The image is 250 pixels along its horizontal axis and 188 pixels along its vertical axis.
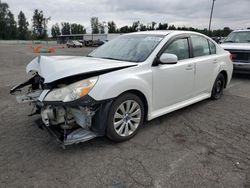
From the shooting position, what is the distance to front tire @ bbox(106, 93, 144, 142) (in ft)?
10.3

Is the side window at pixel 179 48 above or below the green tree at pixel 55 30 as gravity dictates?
below

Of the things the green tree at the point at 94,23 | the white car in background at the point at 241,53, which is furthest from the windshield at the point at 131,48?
the green tree at the point at 94,23

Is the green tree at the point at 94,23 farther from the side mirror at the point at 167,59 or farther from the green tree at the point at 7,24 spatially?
the side mirror at the point at 167,59

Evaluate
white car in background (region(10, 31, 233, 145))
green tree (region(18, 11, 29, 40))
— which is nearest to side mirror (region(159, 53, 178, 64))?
white car in background (region(10, 31, 233, 145))

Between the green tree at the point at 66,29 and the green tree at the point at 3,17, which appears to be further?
the green tree at the point at 66,29

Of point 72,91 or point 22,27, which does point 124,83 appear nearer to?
point 72,91

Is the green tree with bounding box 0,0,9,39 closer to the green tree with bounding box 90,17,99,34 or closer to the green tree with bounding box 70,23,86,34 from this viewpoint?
the green tree with bounding box 70,23,86,34

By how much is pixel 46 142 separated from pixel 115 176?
4.33 ft

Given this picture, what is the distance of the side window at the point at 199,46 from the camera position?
4.56m

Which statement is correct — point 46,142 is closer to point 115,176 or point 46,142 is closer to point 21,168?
point 21,168

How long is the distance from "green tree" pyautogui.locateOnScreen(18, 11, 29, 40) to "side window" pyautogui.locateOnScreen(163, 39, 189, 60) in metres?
98.9

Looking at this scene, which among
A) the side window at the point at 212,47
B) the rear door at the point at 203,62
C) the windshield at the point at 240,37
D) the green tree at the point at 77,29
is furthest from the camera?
the green tree at the point at 77,29

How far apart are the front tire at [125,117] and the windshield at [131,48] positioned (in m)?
0.73

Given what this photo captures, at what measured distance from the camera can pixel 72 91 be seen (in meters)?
2.87
